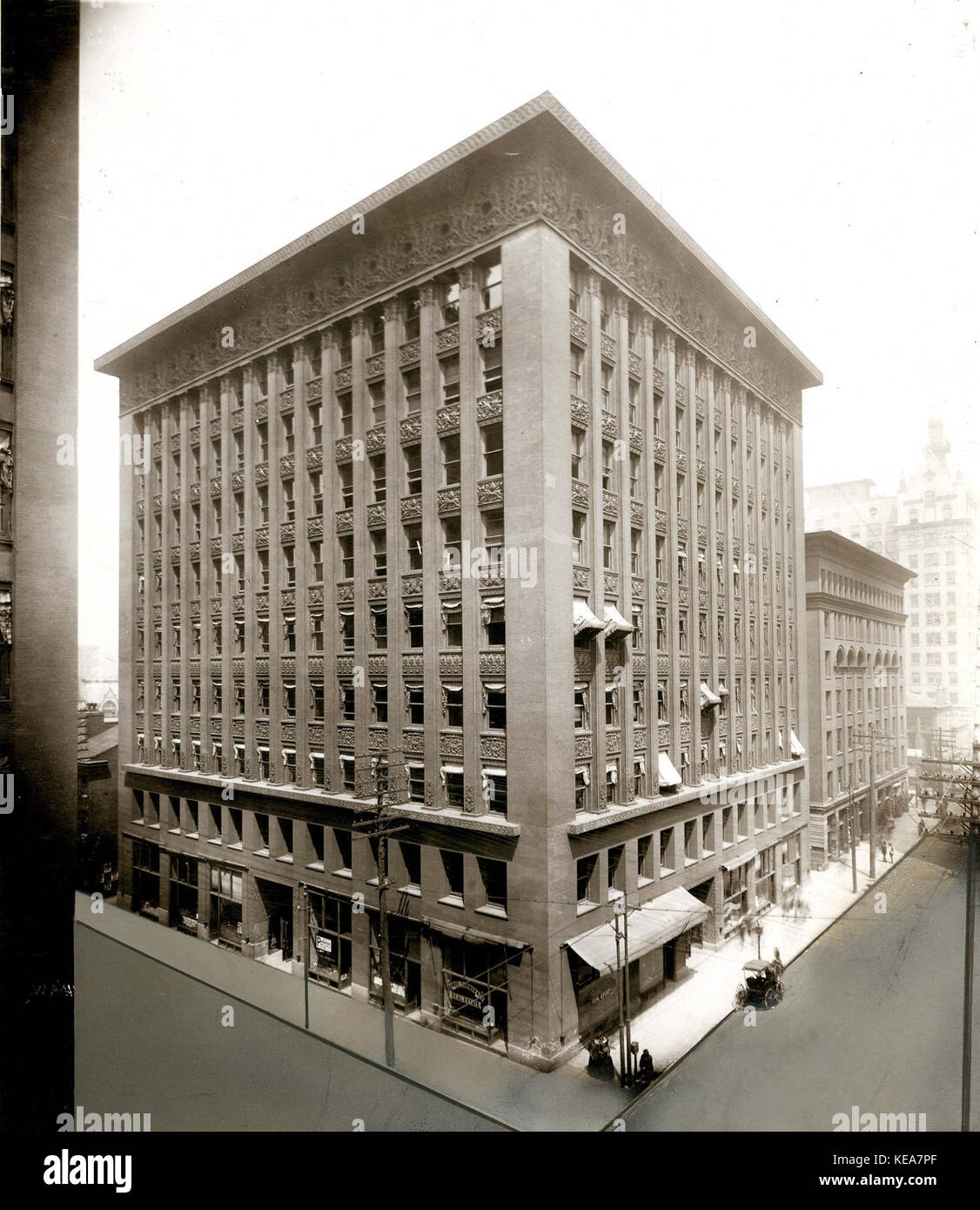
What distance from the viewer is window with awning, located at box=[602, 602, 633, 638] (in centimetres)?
1567

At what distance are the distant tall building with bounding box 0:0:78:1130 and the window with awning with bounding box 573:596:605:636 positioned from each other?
30.8 ft

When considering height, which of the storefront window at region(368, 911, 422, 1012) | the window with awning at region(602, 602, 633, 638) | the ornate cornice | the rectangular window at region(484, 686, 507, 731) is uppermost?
the ornate cornice

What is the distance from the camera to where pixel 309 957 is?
1736 centimetres

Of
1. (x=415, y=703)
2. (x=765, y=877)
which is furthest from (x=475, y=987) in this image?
(x=765, y=877)

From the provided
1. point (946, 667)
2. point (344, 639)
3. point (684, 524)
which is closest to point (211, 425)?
point (344, 639)

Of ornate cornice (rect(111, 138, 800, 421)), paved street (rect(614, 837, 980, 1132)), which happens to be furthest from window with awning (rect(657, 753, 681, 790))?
ornate cornice (rect(111, 138, 800, 421))

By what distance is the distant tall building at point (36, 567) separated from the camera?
7.93 m

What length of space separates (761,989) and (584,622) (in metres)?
9.71

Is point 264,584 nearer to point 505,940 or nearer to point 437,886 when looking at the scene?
point 437,886

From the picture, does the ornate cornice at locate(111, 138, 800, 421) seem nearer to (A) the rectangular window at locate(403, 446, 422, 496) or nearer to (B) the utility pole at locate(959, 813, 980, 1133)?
(A) the rectangular window at locate(403, 446, 422, 496)

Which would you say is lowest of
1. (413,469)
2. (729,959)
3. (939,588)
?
(729,959)

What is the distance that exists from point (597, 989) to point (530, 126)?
58.3 feet

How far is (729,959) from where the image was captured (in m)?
19.0

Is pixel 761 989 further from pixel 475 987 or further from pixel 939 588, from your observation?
pixel 939 588
